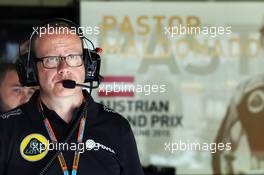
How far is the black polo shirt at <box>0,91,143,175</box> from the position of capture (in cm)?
160

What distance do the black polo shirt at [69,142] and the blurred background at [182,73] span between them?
1893mm

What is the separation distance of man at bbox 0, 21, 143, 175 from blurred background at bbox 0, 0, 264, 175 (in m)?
1.90

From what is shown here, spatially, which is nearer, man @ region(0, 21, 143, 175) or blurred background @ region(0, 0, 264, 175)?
man @ region(0, 21, 143, 175)

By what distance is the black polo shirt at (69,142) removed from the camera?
1601mm

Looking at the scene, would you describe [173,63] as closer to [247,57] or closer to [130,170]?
[247,57]

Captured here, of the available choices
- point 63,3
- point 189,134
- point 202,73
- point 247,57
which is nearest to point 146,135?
point 189,134

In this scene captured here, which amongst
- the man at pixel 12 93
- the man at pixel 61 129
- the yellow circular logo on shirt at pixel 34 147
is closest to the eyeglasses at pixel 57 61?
the man at pixel 61 129

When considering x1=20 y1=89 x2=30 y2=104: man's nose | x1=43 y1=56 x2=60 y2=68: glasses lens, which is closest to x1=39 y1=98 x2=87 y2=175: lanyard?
x1=43 y1=56 x2=60 y2=68: glasses lens

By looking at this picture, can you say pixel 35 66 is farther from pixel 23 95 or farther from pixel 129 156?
pixel 23 95

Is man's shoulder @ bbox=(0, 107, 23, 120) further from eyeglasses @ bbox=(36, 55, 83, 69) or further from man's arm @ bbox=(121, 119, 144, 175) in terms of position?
man's arm @ bbox=(121, 119, 144, 175)

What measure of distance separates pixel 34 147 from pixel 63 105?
151 mm

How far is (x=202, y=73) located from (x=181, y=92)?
188 mm

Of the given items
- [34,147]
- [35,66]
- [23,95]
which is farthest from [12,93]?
[34,147]

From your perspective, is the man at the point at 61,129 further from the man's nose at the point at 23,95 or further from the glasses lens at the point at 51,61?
the man's nose at the point at 23,95
